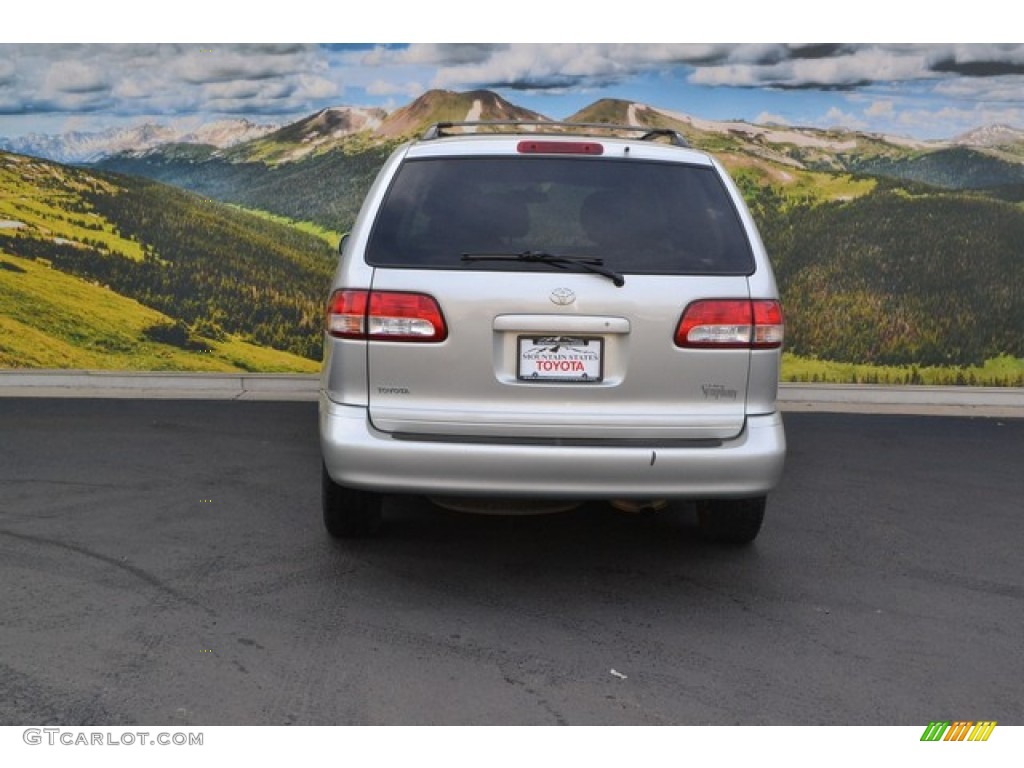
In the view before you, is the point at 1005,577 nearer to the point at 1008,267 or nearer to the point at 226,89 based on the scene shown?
the point at 1008,267

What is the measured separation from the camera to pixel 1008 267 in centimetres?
1043

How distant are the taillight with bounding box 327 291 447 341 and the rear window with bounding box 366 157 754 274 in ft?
0.52

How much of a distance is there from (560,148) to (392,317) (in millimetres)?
1096

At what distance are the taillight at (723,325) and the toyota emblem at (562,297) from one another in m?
0.44

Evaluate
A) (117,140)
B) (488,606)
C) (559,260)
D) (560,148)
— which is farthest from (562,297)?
(117,140)

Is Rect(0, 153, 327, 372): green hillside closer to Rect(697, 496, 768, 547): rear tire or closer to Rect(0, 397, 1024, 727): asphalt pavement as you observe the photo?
Rect(0, 397, 1024, 727): asphalt pavement

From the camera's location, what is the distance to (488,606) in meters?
4.66

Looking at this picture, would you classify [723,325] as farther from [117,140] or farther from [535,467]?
[117,140]

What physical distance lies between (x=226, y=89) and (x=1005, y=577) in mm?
8295

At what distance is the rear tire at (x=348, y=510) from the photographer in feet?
17.1

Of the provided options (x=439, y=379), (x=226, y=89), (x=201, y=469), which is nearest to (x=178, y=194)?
(x=226, y=89)

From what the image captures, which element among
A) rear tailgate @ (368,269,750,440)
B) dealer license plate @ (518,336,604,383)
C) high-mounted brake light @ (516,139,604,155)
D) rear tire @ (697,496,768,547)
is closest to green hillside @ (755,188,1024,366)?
rear tire @ (697,496,768,547)

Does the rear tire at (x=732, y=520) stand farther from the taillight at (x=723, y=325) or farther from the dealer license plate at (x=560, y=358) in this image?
the dealer license plate at (x=560, y=358)

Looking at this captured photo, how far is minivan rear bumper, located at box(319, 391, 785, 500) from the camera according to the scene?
4430 millimetres
